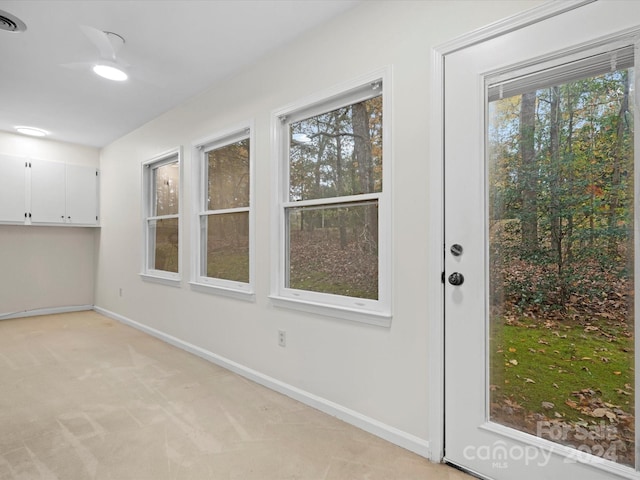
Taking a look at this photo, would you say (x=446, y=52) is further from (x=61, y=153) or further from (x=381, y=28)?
(x=61, y=153)

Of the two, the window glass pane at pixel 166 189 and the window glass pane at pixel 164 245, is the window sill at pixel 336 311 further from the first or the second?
the window glass pane at pixel 166 189

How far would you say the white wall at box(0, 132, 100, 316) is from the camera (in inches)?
193

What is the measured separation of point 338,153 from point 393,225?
0.71 metres

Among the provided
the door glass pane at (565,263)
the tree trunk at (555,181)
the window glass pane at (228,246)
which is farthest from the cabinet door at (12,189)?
the tree trunk at (555,181)

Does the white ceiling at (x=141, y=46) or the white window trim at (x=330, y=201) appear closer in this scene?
the white window trim at (x=330, y=201)

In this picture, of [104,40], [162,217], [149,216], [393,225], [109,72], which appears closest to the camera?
[393,225]

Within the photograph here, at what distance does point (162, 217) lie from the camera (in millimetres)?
4062

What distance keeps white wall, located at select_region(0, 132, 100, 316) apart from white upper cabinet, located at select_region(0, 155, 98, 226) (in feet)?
0.76

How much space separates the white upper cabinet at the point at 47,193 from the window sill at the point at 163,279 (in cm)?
184

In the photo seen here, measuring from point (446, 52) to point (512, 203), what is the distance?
80cm

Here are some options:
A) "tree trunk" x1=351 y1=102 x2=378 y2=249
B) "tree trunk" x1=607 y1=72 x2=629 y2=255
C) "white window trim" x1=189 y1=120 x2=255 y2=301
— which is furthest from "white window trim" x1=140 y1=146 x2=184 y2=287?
"tree trunk" x1=607 y1=72 x2=629 y2=255

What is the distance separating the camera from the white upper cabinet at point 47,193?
4.66 metres

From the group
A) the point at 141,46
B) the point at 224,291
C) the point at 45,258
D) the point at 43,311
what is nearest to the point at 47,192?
the point at 45,258

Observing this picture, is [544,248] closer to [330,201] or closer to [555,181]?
[555,181]
